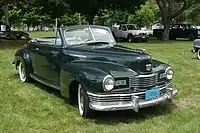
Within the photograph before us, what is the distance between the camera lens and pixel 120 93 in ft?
18.7

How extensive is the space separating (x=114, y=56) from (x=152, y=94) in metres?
0.98

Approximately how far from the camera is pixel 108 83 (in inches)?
221

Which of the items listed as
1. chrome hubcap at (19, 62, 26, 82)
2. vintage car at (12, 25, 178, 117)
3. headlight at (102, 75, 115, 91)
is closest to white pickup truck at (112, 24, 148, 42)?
chrome hubcap at (19, 62, 26, 82)

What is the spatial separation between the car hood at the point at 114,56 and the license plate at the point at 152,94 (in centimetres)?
36

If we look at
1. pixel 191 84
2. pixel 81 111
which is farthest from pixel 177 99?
pixel 81 111

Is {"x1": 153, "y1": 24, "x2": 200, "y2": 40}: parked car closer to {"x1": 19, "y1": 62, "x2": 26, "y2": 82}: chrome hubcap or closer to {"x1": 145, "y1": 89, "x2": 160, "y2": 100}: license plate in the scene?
{"x1": 19, "y1": 62, "x2": 26, "y2": 82}: chrome hubcap

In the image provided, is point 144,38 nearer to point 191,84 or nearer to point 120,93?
point 191,84

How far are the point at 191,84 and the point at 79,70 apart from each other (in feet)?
12.8

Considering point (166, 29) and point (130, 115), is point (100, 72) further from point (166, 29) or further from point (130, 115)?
point (166, 29)

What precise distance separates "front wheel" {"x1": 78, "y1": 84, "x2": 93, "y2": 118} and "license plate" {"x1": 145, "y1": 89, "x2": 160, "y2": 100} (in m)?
0.98

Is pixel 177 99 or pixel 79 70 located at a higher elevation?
pixel 79 70

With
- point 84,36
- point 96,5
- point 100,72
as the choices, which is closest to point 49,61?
point 84,36

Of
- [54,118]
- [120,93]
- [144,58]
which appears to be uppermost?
[144,58]

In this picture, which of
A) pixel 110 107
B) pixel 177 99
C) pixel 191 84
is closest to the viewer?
pixel 110 107
